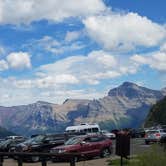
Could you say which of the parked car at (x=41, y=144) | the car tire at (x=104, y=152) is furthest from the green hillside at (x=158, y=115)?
the car tire at (x=104, y=152)

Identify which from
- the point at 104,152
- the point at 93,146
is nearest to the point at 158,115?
the point at 104,152

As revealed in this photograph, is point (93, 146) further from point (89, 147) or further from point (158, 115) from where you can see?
point (158, 115)

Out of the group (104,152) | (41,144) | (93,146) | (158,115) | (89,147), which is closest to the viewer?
(89,147)

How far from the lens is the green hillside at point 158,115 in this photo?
153875 millimetres

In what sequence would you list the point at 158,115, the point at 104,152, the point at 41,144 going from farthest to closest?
the point at 158,115 < the point at 41,144 < the point at 104,152

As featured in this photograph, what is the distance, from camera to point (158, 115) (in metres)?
161

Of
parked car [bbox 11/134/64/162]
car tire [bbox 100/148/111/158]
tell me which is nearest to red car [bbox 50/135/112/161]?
car tire [bbox 100/148/111/158]

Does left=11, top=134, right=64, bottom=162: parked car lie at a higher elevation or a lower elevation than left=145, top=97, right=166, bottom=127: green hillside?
lower

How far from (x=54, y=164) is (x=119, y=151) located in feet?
51.8

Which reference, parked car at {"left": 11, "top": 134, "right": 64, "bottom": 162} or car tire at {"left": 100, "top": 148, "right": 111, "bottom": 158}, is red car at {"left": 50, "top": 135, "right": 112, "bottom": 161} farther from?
parked car at {"left": 11, "top": 134, "right": 64, "bottom": 162}

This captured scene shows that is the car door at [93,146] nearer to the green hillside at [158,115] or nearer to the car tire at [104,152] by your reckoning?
the car tire at [104,152]

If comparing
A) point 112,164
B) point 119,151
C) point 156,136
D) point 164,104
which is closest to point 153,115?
point 164,104

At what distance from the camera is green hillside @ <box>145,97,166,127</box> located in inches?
6058

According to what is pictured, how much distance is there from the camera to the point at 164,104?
538ft
